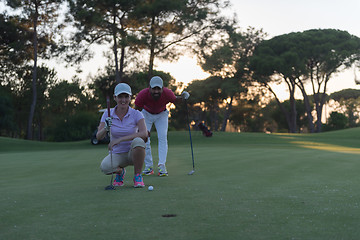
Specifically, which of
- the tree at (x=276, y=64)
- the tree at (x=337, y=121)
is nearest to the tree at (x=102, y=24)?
the tree at (x=276, y=64)

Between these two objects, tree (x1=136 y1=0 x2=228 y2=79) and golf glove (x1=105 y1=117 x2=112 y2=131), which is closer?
golf glove (x1=105 y1=117 x2=112 y2=131)

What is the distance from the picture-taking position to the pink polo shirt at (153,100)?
7766 mm

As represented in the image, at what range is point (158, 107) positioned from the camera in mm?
7934

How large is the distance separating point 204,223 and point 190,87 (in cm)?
4938

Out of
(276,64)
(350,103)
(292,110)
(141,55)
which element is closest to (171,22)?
(141,55)

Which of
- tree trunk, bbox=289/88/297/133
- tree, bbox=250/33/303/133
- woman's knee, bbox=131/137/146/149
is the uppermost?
tree, bbox=250/33/303/133

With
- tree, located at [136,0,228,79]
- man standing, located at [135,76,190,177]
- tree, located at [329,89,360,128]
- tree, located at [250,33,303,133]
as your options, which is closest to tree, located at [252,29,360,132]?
tree, located at [250,33,303,133]

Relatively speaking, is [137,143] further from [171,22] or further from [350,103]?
[350,103]

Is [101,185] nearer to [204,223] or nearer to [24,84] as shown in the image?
[204,223]

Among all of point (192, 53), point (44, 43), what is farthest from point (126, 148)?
point (44, 43)

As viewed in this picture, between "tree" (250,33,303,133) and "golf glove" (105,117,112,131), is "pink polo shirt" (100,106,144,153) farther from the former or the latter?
"tree" (250,33,303,133)

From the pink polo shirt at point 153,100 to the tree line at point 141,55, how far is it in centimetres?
2171

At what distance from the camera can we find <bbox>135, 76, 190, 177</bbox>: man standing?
7625 millimetres

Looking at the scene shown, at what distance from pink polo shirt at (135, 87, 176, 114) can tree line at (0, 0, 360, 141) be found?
21.7 meters
